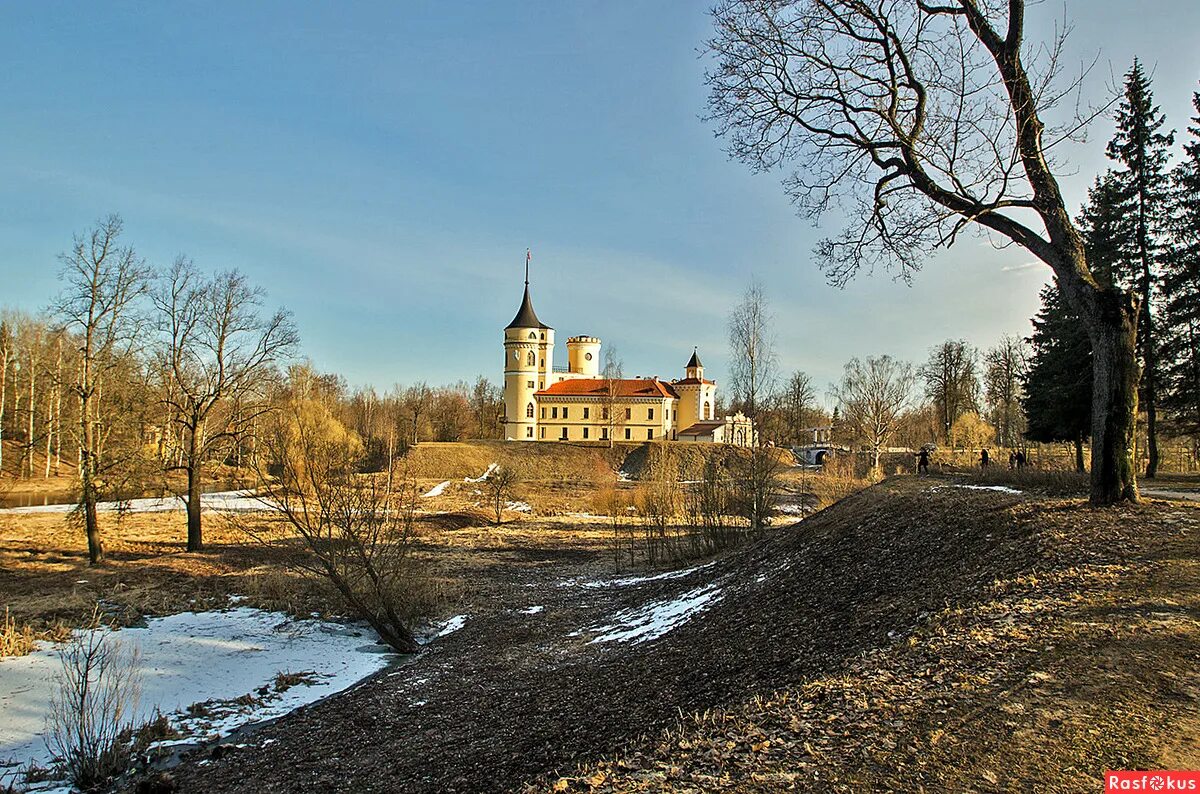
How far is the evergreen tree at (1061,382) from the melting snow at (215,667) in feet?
73.3

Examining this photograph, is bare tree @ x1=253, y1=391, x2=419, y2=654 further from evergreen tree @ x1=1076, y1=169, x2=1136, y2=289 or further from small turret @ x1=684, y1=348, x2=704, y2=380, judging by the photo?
small turret @ x1=684, y1=348, x2=704, y2=380

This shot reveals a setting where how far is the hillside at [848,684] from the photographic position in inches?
175

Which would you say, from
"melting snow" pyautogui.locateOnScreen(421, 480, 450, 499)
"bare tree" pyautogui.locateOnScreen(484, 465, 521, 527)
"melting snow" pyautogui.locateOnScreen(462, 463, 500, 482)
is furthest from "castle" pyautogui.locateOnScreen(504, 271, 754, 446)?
"bare tree" pyautogui.locateOnScreen(484, 465, 521, 527)

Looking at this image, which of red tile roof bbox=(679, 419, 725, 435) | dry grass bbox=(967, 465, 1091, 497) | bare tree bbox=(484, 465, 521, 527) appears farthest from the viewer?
red tile roof bbox=(679, 419, 725, 435)

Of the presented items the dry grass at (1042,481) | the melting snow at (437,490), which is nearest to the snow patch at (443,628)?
the dry grass at (1042,481)

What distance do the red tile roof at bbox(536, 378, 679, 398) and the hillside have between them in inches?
2453

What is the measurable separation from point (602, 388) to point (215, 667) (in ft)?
211

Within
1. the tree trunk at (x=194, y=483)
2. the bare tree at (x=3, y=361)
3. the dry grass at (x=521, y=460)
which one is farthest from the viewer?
the dry grass at (x=521, y=460)

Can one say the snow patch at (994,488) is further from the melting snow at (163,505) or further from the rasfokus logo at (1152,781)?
the melting snow at (163,505)

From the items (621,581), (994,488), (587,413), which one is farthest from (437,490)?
(994,488)

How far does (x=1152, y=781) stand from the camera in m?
3.90

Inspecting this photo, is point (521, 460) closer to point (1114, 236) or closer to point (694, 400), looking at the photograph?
point (694, 400)

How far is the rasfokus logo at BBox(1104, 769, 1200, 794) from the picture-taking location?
12.6ft

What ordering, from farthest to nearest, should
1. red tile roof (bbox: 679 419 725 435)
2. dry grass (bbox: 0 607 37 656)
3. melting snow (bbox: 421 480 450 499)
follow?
1. red tile roof (bbox: 679 419 725 435)
2. melting snow (bbox: 421 480 450 499)
3. dry grass (bbox: 0 607 37 656)
